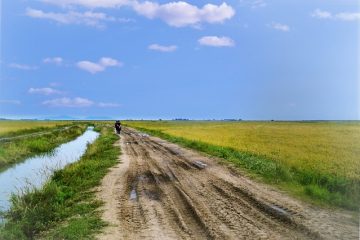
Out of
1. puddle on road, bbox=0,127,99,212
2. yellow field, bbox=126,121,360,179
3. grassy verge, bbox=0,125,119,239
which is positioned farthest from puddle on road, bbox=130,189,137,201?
yellow field, bbox=126,121,360,179

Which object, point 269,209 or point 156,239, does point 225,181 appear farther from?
point 156,239

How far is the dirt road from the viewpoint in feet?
31.3

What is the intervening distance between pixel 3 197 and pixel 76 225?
22.6 ft

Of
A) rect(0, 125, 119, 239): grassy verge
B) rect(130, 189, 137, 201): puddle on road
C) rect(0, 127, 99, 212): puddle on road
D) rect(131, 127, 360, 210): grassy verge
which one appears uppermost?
rect(131, 127, 360, 210): grassy verge

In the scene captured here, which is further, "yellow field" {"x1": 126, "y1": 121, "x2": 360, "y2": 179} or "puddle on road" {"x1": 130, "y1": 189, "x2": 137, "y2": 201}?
"yellow field" {"x1": 126, "y1": 121, "x2": 360, "y2": 179}

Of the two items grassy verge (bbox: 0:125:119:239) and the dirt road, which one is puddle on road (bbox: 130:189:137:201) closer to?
the dirt road

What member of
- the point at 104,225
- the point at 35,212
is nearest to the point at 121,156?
the point at 35,212

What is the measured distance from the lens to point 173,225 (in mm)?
10141

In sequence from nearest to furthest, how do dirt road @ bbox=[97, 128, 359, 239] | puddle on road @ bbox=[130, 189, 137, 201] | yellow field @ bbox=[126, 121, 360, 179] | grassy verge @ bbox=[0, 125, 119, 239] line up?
dirt road @ bbox=[97, 128, 359, 239], grassy verge @ bbox=[0, 125, 119, 239], puddle on road @ bbox=[130, 189, 137, 201], yellow field @ bbox=[126, 121, 360, 179]

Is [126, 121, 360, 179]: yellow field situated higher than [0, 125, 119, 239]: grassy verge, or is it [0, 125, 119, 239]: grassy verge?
[126, 121, 360, 179]: yellow field

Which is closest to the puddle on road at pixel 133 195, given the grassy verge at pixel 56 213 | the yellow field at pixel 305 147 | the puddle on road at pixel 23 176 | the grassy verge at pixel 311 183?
the grassy verge at pixel 56 213

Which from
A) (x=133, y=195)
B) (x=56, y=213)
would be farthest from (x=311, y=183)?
(x=56, y=213)

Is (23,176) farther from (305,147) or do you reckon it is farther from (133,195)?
(305,147)

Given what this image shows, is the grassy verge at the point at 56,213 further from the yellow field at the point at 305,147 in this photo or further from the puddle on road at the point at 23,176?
the yellow field at the point at 305,147
